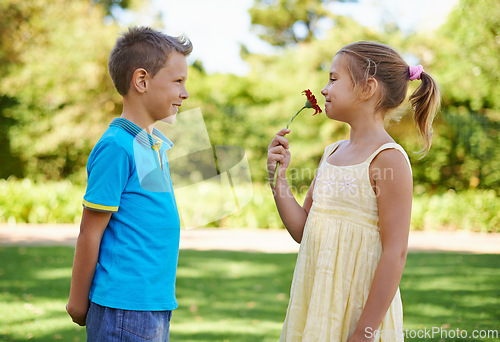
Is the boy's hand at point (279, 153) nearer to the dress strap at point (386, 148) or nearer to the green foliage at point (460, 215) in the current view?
the dress strap at point (386, 148)

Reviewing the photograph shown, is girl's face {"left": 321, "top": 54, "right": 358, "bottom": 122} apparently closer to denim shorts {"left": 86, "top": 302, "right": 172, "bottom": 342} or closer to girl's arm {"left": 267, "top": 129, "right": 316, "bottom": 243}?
girl's arm {"left": 267, "top": 129, "right": 316, "bottom": 243}

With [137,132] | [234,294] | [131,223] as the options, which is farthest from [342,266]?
[234,294]

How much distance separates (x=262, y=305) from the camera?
4.75 metres

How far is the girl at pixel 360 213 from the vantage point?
1573mm

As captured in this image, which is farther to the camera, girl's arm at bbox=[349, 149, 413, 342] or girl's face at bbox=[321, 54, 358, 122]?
girl's face at bbox=[321, 54, 358, 122]

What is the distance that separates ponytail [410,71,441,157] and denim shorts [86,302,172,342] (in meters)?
1.13

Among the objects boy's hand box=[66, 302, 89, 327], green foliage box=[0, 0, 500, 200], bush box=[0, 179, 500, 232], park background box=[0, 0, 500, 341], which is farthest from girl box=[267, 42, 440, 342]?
green foliage box=[0, 0, 500, 200]

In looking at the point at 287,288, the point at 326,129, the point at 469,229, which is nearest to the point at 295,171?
the point at 326,129

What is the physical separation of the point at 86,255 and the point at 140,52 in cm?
69

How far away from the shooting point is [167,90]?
66.1 inches

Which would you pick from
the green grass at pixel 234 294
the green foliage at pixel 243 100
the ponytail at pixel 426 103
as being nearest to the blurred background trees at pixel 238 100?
the green foliage at pixel 243 100

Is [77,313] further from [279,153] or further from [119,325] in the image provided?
[279,153]

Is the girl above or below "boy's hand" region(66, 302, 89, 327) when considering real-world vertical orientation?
above

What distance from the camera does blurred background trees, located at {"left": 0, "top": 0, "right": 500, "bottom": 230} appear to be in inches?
490
